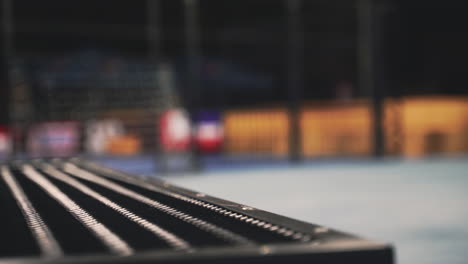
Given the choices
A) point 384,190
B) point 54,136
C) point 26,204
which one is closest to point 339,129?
point 54,136

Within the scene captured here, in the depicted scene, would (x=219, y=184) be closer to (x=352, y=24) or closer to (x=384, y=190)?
(x=384, y=190)

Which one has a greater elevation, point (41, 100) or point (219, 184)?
point (41, 100)

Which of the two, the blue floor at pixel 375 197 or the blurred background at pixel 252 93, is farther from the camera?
the blurred background at pixel 252 93

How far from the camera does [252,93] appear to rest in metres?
25.8

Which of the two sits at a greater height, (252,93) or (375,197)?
(252,93)

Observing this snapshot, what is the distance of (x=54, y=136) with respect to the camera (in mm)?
16531

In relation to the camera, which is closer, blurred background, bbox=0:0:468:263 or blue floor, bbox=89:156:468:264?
blue floor, bbox=89:156:468:264

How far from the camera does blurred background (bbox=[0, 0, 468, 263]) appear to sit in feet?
47.0

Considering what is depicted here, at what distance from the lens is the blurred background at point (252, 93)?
1434 centimetres

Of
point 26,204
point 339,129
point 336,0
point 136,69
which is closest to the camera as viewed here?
point 26,204

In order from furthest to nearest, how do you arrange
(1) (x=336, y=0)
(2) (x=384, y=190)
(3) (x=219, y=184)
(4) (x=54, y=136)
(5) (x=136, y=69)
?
(1) (x=336, y=0) → (5) (x=136, y=69) → (4) (x=54, y=136) → (3) (x=219, y=184) → (2) (x=384, y=190)

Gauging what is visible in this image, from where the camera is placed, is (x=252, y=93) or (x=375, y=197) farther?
(x=252, y=93)

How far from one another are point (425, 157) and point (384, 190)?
10.8m

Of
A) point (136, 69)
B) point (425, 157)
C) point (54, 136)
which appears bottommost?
point (425, 157)
